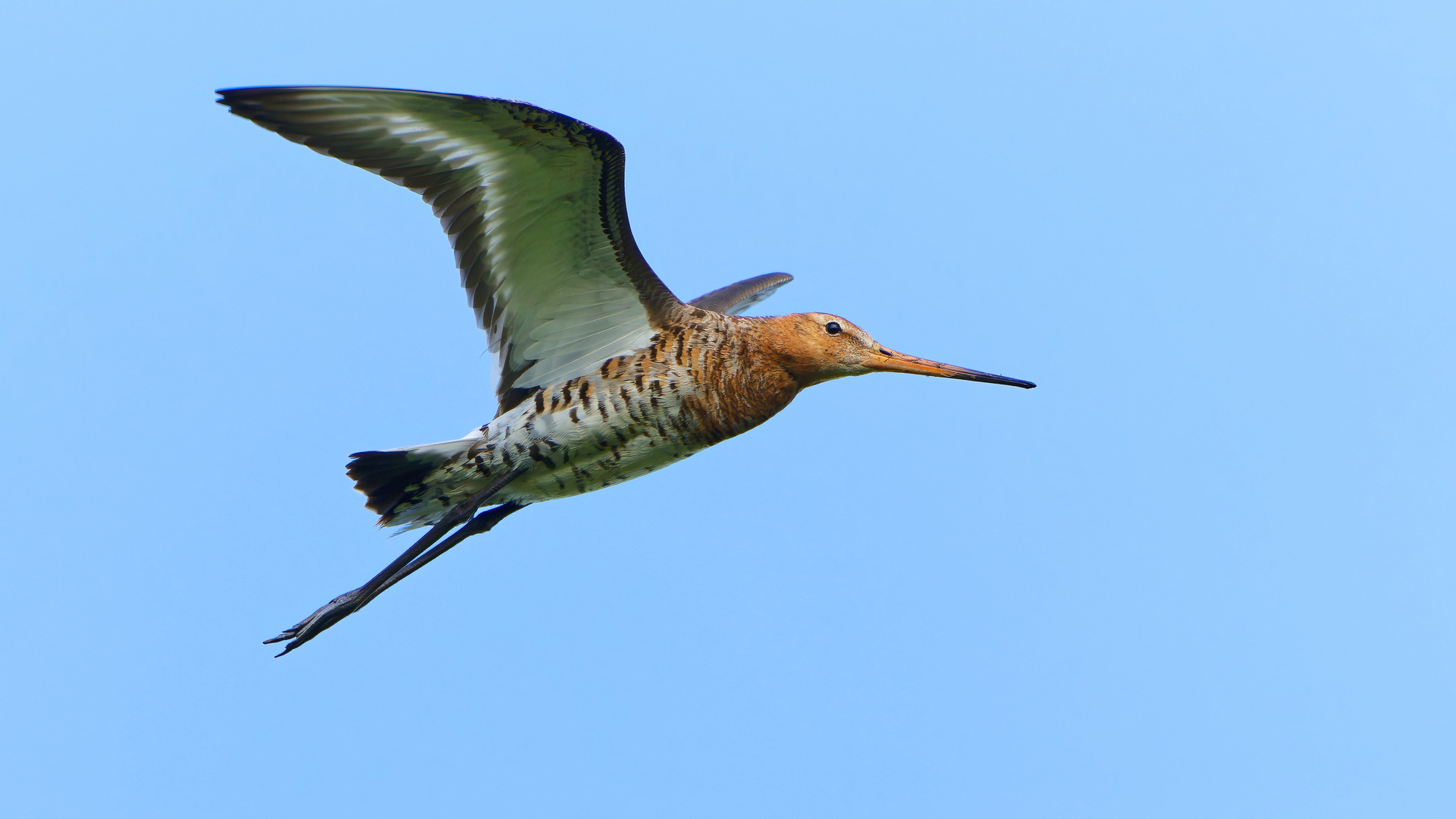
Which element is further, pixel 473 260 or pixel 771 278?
pixel 771 278

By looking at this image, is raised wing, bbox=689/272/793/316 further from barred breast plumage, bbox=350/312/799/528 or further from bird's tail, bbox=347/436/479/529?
bird's tail, bbox=347/436/479/529

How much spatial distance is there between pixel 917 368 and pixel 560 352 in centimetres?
187

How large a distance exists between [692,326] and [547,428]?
0.89m

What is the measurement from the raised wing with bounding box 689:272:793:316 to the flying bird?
177cm

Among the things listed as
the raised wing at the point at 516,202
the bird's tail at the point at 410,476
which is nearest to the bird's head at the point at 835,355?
the raised wing at the point at 516,202

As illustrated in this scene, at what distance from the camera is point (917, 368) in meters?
7.52

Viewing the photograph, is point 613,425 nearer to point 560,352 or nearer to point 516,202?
point 560,352

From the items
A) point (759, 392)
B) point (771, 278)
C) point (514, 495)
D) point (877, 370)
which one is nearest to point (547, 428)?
point (514, 495)

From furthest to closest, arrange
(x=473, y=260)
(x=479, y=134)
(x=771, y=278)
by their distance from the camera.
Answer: (x=771, y=278)
(x=473, y=260)
(x=479, y=134)

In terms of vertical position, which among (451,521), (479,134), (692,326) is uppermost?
(479,134)

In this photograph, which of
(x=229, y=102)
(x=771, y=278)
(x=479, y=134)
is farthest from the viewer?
(x=771, y=278)

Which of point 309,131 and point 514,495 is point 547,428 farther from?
point 309,131

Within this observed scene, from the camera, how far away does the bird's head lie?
23.9ft

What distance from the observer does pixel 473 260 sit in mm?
7098
